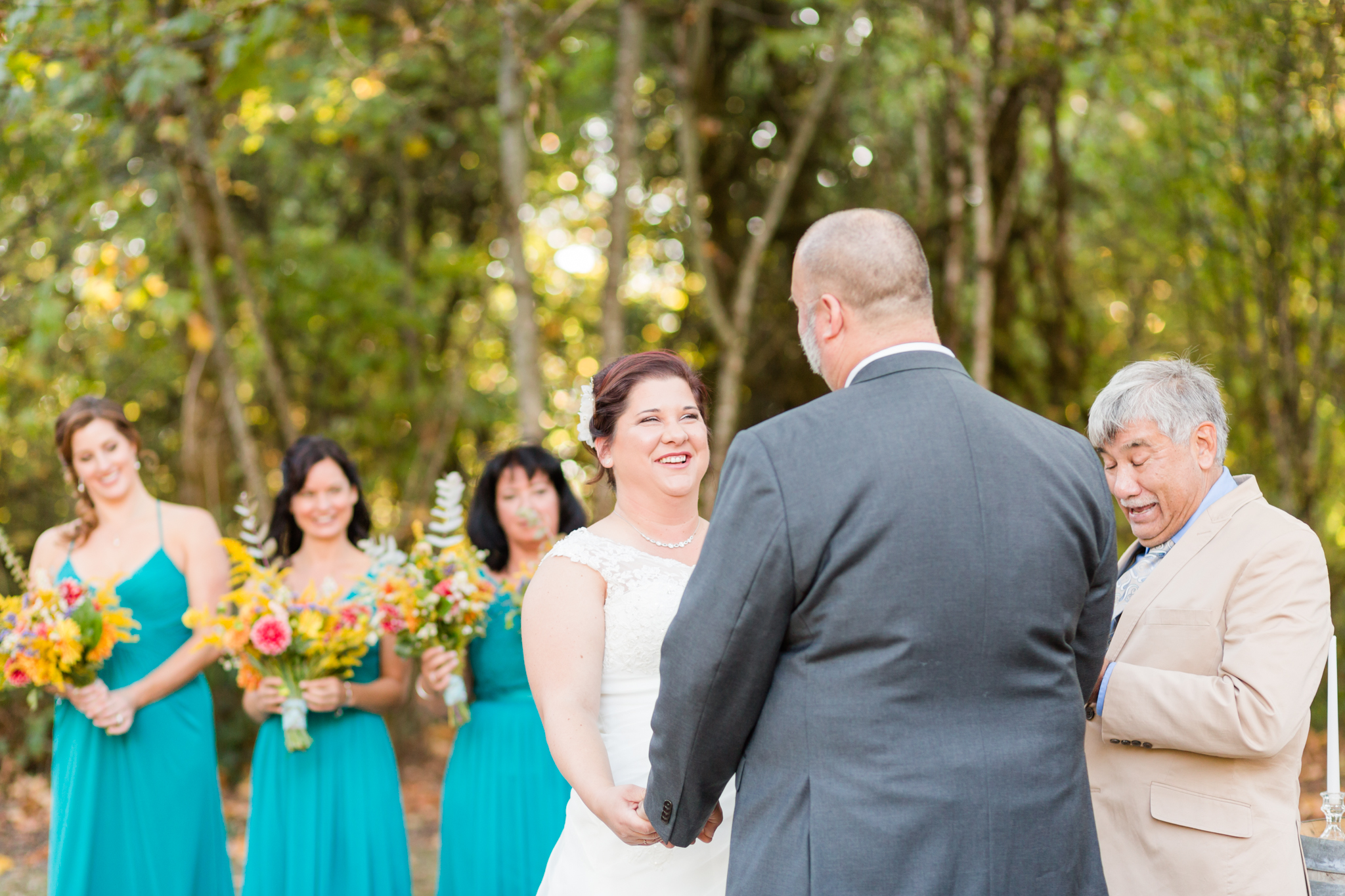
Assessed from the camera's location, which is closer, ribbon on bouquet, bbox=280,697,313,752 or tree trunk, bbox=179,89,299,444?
ribbon on bouquet, bbox=280,697,313,752

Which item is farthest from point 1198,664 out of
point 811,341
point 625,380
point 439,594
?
point 439,594

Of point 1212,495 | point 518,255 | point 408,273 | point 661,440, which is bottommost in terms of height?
point 1212,495

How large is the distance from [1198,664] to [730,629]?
1.30 m

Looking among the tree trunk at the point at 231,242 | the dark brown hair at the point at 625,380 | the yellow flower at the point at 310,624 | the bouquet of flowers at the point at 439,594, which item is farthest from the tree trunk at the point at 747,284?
the dark brown hair at the point at 625,380

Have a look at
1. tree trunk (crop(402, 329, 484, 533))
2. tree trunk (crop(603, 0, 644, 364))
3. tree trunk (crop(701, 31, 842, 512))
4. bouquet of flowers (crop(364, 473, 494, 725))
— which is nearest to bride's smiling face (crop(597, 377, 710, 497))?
bouquet of flowers (crop(364, 473, 494, 725))

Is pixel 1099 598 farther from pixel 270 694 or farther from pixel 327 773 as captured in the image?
pixel 327 773

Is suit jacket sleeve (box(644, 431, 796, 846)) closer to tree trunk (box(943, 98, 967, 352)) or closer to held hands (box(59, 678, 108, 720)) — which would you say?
held hands (box(59, 678, 108, 720))

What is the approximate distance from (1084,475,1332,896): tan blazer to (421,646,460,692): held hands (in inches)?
91.9

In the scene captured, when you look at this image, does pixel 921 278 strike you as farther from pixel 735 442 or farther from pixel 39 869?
pixel 39 869

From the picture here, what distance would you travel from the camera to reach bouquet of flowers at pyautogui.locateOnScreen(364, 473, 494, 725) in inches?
154

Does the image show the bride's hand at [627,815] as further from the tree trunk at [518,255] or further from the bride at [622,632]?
the tree trunk at [518,255]

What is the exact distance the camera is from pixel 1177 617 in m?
2.54

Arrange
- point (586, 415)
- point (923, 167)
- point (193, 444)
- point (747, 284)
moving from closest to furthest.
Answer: point (586, 415) → point (747, 284) → point (193, 444) → point (923, 167)

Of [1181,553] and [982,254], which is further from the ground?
[982,254]
